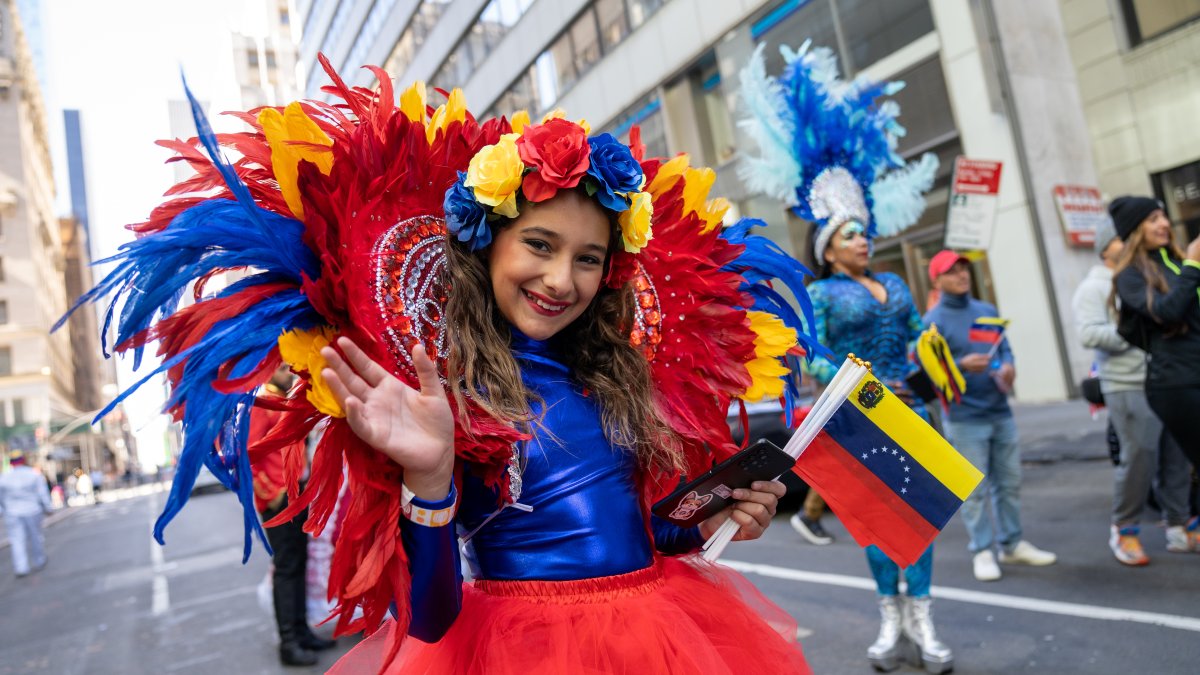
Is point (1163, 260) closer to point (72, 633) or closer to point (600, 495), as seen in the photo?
point (600, 495)

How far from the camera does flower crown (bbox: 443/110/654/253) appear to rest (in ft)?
5.56

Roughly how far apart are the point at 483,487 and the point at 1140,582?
4.14 meters

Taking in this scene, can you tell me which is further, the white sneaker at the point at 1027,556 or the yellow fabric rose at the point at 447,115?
the white sneaker at the point at 1027,556

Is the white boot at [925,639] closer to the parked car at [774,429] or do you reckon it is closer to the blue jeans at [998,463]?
the blue jeans at [998,463]

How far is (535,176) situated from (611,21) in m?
18.1

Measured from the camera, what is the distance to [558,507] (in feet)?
5.61

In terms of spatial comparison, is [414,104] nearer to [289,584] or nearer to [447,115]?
[447,115]

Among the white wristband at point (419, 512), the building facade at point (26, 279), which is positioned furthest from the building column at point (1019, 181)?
the building facade at point (26, 279)

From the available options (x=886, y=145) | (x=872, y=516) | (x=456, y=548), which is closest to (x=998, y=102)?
(x=886, y=145)

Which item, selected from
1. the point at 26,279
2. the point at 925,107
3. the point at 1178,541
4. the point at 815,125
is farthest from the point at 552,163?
the point at 26,279

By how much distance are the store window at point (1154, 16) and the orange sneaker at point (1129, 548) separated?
10.6 m

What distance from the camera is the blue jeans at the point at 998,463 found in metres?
4.98

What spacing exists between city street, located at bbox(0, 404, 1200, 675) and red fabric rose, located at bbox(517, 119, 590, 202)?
3041mm

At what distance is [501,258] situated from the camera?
1772 mm
